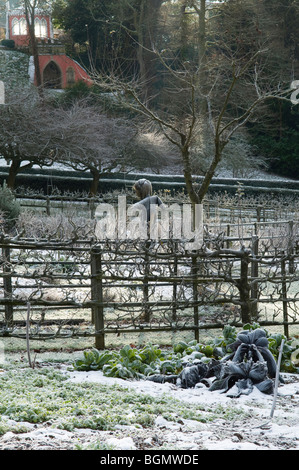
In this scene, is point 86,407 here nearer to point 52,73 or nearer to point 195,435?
point 195,435

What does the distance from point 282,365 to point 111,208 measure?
37.4ft

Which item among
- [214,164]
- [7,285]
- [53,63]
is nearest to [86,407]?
[7,285]

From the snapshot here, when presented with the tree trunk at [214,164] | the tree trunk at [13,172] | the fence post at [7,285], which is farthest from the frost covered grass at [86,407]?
the tree trunk at [13,172]

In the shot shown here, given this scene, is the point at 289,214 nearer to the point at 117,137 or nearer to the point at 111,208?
the point at 111,208

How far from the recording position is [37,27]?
127ft

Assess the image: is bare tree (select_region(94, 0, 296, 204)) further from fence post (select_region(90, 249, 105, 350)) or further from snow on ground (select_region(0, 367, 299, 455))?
snow on ground (select_region(0, 367, 299, 455))

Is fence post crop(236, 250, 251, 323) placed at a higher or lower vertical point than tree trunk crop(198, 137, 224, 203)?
lower
